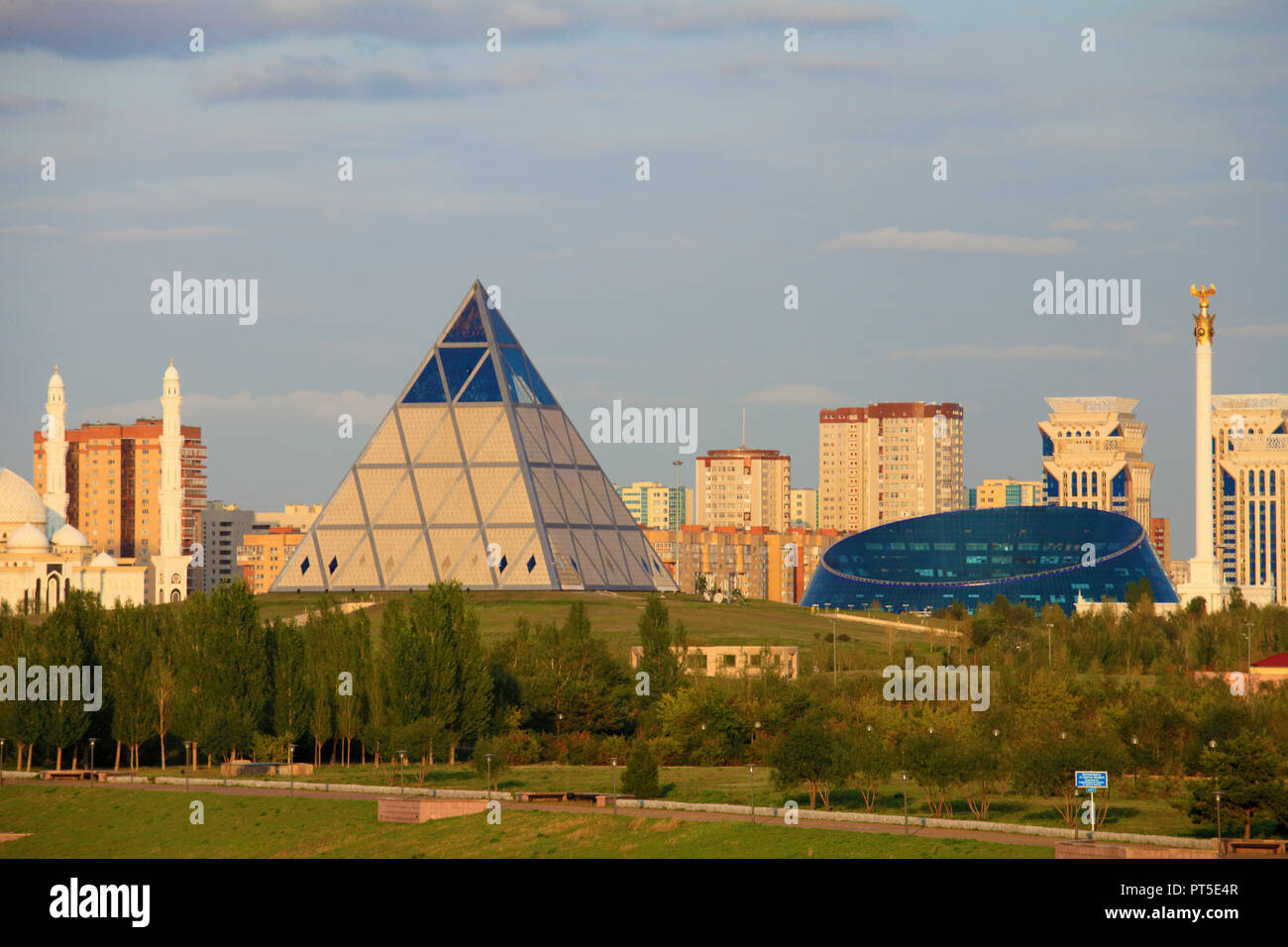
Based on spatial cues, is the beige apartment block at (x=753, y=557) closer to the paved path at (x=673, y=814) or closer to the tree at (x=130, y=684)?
the tree at (x=130, y=684)

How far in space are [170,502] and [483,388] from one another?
22.1 meters

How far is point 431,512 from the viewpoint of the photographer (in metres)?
106

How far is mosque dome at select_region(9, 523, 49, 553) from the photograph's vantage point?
12194 centimetres

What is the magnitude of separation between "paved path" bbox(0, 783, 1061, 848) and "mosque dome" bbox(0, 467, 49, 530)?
7352 centimetres

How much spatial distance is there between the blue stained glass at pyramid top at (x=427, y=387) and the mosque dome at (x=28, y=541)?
2864cm

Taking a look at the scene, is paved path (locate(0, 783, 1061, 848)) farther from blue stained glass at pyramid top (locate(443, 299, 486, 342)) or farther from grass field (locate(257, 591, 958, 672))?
blue stained glass at pyramid top (locate(443, 299, 486, 342))

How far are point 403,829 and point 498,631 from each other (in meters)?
40.0

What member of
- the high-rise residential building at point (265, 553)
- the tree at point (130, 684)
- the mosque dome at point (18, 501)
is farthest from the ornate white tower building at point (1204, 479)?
the high-rise residential building at point (265, 553)

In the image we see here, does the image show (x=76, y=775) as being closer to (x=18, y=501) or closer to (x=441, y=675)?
(x=441, y=675)

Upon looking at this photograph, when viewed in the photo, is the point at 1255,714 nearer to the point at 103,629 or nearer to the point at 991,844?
the point at 991,844

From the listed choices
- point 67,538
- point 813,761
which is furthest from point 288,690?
point 67,538

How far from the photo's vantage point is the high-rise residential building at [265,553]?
176m

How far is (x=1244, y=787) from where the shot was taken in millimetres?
44781
